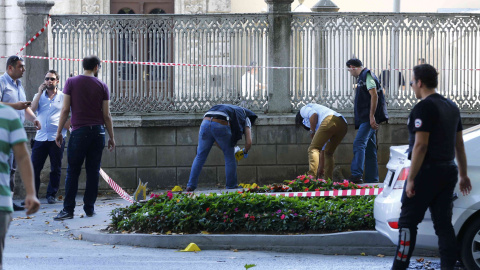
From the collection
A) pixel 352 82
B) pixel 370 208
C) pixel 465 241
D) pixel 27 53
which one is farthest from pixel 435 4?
pixel 465 241

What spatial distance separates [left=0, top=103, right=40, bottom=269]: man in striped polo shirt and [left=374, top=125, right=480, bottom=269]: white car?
3078 mm

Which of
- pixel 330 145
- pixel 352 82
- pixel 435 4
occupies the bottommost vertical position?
pixel 330 145

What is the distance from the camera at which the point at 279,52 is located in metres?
13.3

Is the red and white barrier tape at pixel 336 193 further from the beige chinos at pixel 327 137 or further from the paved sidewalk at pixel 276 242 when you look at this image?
the beige chinos at pixel 327 137

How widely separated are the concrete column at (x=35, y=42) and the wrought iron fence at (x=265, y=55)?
0.43m

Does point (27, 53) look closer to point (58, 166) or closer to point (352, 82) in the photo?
point (58, 166)

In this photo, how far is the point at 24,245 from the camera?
338 inches

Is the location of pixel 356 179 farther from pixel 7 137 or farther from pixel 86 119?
pixel 7 137

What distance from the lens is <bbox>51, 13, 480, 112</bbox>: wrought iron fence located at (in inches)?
524

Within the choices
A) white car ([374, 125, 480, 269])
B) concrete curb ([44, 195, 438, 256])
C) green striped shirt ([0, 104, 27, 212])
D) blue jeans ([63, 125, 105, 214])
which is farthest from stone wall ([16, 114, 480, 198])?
green striped shirt ([0, 104, 27, 212])

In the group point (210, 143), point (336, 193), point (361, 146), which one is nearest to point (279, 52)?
point (361, 146)

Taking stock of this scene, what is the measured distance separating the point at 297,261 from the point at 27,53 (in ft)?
23.5

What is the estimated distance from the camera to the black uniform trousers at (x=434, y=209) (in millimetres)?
6145

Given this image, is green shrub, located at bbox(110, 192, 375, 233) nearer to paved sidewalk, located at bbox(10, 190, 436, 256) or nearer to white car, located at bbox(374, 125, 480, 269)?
paved sidewalk, located at bbox(10, 190, 436, 256)
